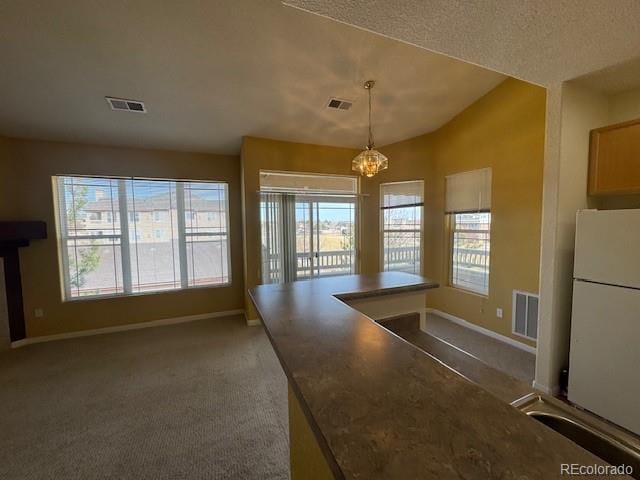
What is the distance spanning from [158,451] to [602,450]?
235 cm

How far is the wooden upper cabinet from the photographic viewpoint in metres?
1.98

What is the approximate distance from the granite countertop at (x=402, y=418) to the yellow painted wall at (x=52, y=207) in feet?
12.5

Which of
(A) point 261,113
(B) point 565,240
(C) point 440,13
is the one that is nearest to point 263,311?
(C) point 440,13

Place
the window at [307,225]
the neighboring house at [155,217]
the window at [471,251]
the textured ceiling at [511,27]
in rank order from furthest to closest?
the window at [307,225]
the neighboring house at [155,217]
the window at [471,251]
the textured ceiling at [511,27]

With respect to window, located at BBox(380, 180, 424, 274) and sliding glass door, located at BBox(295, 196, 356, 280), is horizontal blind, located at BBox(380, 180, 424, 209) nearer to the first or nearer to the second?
window, located at BBox(380, 180, 424, 274)

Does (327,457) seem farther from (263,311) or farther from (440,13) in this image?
(440,13)

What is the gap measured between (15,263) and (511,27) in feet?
17.8

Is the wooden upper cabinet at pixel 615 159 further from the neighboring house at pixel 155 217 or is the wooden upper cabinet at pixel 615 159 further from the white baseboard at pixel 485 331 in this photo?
the neighboring house at pixel 155 217

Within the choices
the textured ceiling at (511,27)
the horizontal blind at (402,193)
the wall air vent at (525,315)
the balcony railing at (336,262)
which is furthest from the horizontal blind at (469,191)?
the textured ceiling at (511,27)

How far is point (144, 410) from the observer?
7.38 feet

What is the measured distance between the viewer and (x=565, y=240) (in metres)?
2.26

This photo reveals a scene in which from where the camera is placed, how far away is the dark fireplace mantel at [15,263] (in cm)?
316

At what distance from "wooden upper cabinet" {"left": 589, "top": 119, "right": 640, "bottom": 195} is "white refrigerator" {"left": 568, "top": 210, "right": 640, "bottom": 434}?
1.19ft

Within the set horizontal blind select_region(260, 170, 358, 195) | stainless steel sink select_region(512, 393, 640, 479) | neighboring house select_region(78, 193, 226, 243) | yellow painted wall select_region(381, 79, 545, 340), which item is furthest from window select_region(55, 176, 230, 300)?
stainless steel sink select_region(512, 393, 640, 479)
